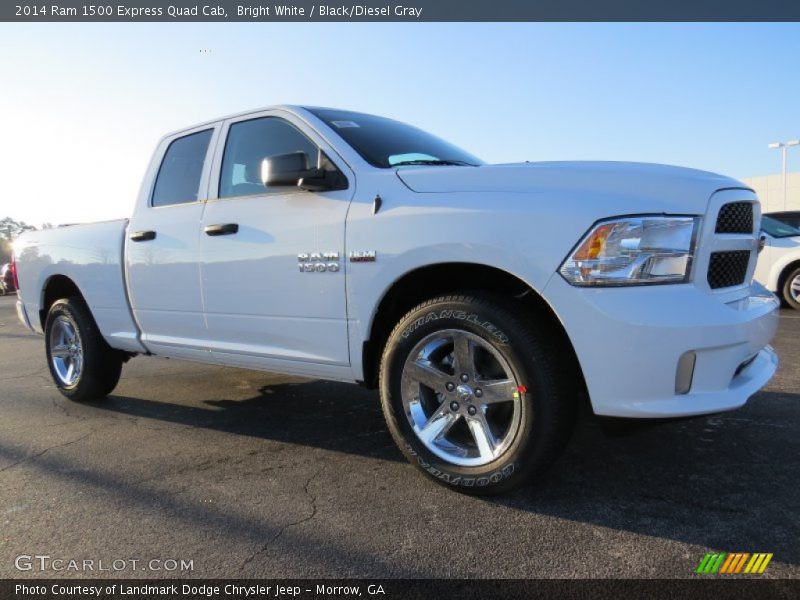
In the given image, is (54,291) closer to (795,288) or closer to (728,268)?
(728,268)

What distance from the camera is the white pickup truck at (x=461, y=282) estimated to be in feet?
7.27

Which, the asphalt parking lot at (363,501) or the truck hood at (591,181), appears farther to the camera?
the truck hood at (591,181)

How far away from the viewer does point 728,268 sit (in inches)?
95.3

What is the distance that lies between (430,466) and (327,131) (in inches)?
74.3

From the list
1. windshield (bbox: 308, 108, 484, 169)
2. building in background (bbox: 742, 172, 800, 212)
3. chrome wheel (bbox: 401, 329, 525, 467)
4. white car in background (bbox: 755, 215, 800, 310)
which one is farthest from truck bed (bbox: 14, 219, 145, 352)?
building in background (bbox: 742, 172, 800, 212)

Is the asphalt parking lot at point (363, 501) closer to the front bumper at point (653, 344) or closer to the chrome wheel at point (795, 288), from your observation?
the front bumper at point (653, 344)

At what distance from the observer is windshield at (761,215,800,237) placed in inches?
346

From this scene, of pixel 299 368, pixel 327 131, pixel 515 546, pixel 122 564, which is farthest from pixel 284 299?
pixel 515 546

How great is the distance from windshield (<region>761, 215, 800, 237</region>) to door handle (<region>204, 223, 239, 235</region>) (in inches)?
330

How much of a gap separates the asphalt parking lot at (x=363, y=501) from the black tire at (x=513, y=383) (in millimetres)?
159

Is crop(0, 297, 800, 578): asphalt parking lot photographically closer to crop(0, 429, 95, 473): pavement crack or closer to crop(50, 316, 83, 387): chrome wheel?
crop(0, 429, 95, 473): pavement crack

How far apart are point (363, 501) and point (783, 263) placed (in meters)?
8.55

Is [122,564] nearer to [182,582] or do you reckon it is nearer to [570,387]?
[182,582]

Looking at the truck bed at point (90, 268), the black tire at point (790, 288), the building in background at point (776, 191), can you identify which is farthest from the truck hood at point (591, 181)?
the building in background at point (776, 191)
